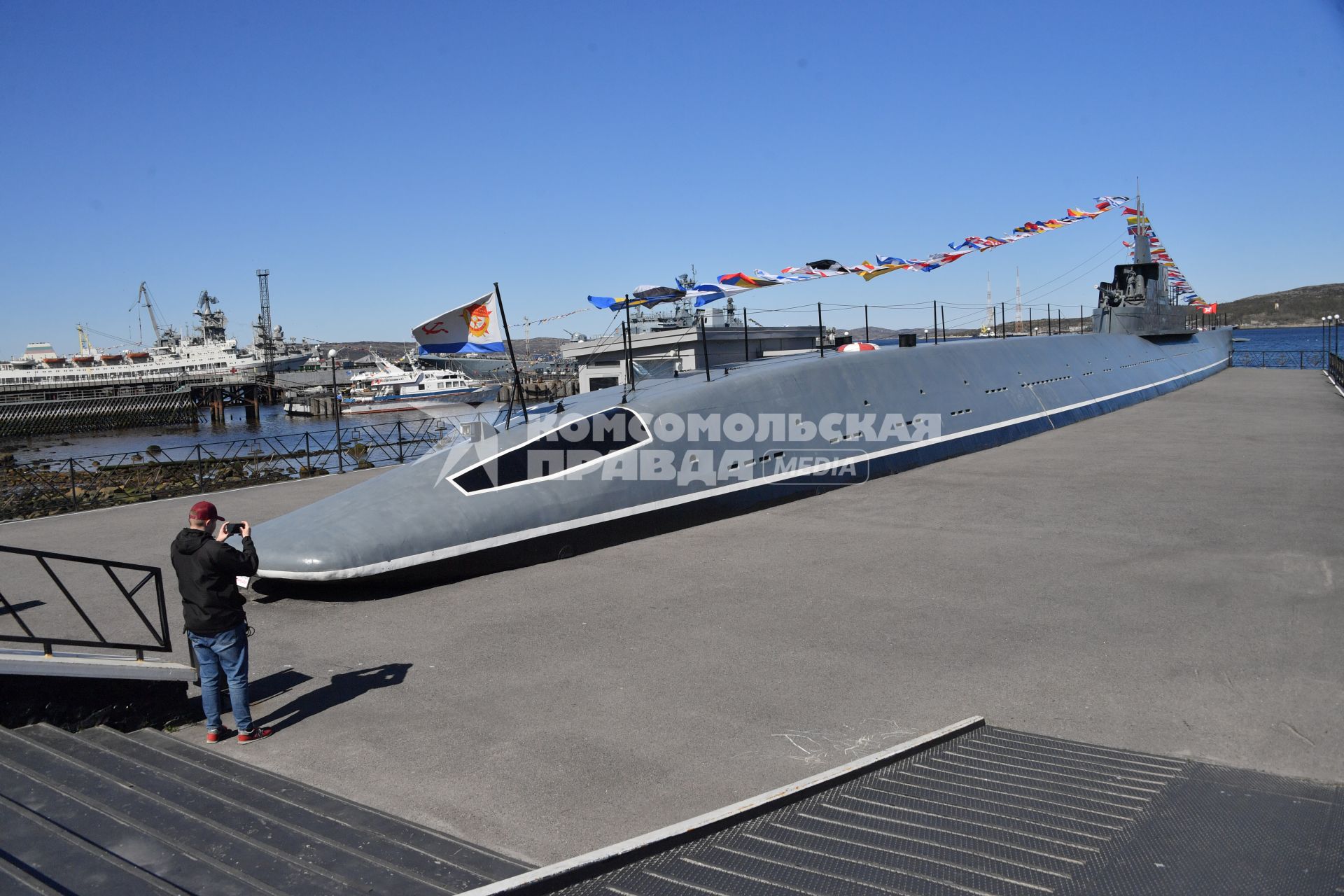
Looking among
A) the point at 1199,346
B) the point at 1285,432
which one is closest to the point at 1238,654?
the point at 1285,432

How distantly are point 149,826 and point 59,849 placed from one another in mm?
498

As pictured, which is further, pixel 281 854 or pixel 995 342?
pixel 995 342

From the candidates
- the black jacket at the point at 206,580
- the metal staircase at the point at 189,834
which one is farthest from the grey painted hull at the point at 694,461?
the metal staircase at the point at 189,834

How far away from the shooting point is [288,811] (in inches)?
200

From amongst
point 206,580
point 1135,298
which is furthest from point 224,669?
point 1135,298

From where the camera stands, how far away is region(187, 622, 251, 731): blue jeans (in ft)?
20.4

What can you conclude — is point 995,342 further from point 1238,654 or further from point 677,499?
point 1238,654

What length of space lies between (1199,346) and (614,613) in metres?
43.9

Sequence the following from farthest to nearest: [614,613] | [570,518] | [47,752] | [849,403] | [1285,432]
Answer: [1285,432] → [849,403] → [570,518] → [614,613] → [47,752]

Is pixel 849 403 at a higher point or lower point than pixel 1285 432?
higher

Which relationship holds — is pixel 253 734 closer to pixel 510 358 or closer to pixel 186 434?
pixel 510 358

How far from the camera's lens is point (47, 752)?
213 inches

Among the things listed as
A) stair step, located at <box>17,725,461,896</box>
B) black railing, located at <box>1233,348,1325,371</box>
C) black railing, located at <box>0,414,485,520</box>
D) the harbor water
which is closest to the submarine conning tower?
black railing, located at <box>0,414,485,520</box>

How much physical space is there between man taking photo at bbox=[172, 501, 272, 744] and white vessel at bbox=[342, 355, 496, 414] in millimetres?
63790
